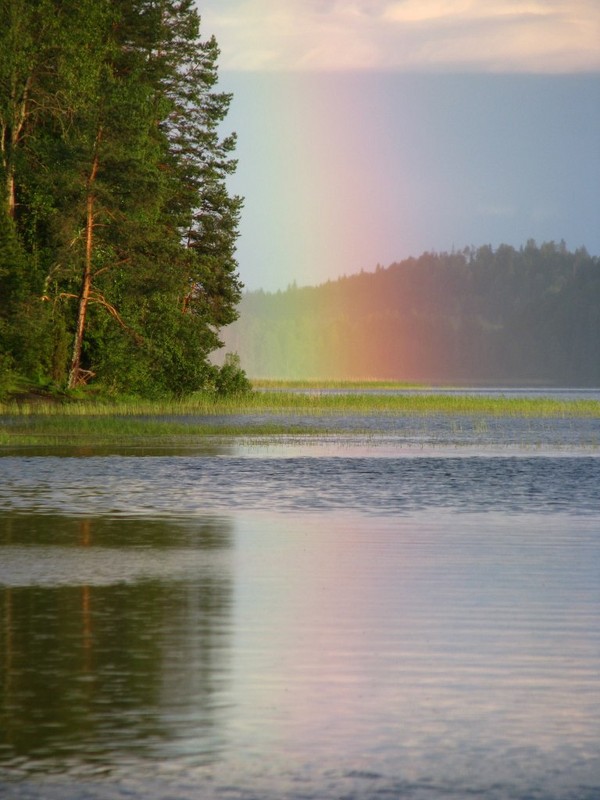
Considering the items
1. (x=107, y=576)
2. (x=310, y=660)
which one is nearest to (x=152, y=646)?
(x=310, y=660)

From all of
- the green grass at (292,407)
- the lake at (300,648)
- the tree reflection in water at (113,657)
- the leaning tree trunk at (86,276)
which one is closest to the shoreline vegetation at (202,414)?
the green grass at (292,407)

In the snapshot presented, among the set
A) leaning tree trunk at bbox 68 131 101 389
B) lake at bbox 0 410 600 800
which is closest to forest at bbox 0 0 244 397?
leaning tree trunk at bbox 68 131 101 389

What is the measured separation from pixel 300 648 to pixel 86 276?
61982 millimetres

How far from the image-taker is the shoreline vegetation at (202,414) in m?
55.8

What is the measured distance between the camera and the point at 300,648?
1275 cm

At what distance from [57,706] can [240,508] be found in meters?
17.4

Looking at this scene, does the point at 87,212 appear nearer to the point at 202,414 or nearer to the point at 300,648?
the point at 202,414

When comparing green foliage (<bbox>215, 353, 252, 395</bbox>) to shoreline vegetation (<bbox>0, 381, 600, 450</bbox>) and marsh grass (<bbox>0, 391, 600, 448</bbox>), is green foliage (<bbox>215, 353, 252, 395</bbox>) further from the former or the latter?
marsh grass (<bbox>0, 391, 600, 448</bbox>)

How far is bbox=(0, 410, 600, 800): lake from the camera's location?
8.72m

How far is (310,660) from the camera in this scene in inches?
480

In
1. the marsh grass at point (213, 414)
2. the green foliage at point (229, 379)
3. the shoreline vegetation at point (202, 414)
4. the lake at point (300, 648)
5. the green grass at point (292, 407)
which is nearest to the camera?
the lake at point (300, 648)

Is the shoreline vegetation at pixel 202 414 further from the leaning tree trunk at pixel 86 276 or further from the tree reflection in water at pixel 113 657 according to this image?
the tree reflection in water at pixel 113 657

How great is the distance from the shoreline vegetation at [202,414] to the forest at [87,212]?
174 cm

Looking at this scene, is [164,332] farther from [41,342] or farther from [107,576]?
[107,576]
